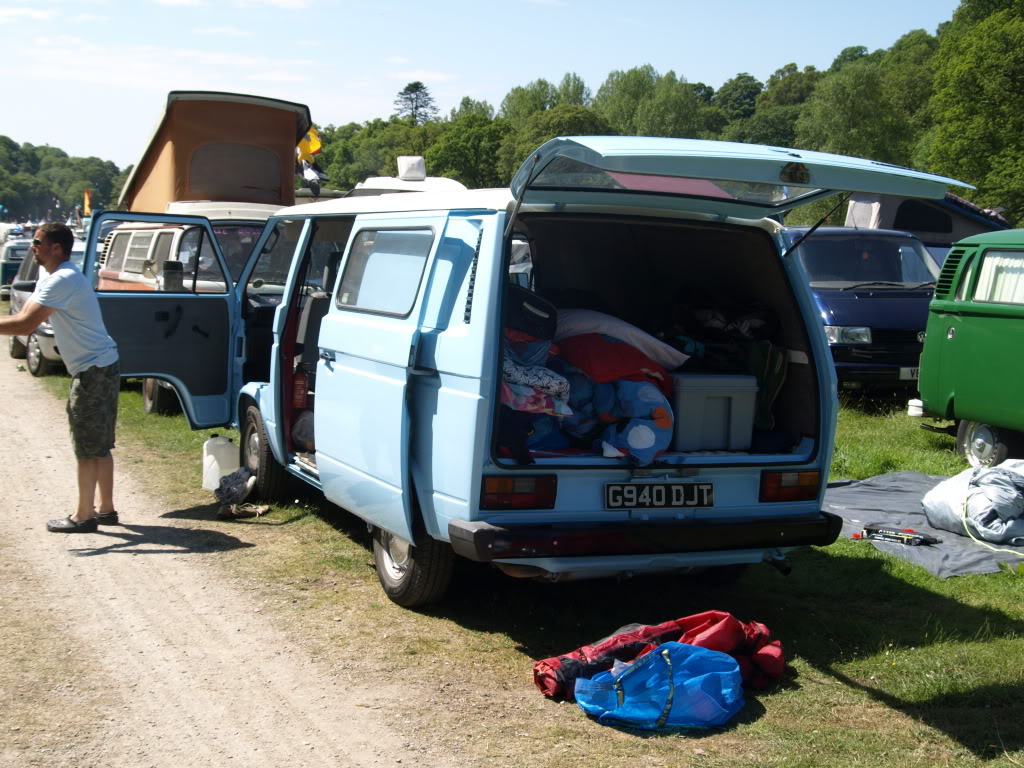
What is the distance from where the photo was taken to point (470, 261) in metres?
4.90

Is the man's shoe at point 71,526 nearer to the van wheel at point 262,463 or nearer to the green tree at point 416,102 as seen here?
the van wheel at point 262,463

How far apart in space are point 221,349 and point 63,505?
1604 millimetres

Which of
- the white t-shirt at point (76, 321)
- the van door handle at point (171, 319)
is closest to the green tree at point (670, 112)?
the van door handle at point (171, 319)

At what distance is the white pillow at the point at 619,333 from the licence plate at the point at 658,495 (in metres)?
0.68

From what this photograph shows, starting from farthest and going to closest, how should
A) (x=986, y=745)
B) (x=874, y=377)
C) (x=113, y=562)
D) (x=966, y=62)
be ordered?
(x=966, y=62) < (x=874, y=377) < (x=113, y=562) < (x=986, y=745)

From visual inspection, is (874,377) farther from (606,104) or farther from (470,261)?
(606,104)

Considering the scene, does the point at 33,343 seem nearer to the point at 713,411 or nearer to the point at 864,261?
the point at 864,261

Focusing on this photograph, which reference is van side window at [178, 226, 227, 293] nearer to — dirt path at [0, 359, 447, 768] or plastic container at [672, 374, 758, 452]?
dirt path at [0, 359, 447, 768]

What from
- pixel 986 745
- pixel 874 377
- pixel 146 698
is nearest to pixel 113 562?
pixel 146 698

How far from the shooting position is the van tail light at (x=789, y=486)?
5.32 m

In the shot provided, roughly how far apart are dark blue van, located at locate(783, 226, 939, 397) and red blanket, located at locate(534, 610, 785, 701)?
283 inches

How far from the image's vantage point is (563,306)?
20.2 feet

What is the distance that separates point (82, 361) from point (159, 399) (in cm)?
461

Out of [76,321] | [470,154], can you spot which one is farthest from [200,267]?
[470,154]
